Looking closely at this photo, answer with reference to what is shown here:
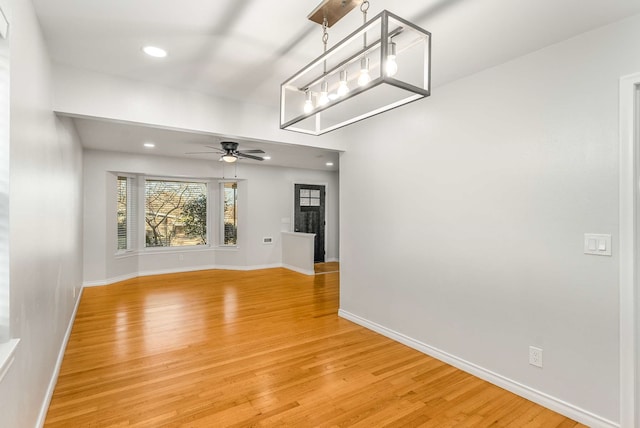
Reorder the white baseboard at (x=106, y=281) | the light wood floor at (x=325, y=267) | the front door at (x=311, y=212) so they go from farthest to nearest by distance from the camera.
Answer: the front door at (x=311, y=212) → the light wood floor at (x=325, y=267) → the white baseboard at (x=106, y=281)

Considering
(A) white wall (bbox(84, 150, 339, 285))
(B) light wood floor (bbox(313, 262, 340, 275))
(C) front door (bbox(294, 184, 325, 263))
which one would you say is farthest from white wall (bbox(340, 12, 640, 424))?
(C) front door (bbox(294, 184, 325, 263))

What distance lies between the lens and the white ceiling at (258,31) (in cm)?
188

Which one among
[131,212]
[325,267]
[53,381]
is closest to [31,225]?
[53,381]

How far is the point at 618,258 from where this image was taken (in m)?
1.99

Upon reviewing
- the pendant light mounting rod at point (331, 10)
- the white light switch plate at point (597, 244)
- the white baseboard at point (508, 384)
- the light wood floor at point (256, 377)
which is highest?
the pendant light mounting rod at point (331, 10)

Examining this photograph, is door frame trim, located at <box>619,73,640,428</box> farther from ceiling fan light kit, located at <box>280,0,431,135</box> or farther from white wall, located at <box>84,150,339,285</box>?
white wall, located at <box>84,150,339,285</box>

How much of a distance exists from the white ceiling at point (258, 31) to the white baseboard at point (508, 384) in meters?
2.49

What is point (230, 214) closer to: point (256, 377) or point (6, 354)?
point (256, 377)

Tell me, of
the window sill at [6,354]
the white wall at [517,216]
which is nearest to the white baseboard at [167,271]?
the white wall at [517,216]

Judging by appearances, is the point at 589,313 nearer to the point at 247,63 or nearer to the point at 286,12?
the point at 286,12

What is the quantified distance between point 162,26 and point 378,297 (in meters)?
3.18

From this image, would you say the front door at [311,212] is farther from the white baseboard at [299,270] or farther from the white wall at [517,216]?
the white wall at [517,216]

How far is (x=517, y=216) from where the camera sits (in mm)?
2475

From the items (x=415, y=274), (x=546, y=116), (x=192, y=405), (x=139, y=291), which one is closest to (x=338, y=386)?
(x=192, y=405)
